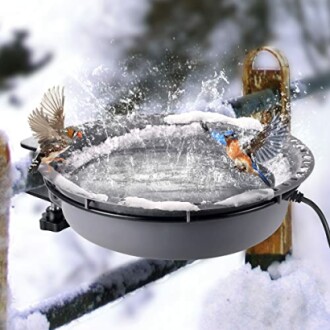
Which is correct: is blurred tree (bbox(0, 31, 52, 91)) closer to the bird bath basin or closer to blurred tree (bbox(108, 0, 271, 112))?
blurred tree (bbox(108, 0, 271, 112))

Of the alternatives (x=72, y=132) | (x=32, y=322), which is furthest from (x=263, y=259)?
(x=72, y=132)

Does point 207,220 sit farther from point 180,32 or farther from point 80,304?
point 180,32

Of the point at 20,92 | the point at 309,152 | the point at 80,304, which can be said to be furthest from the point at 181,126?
the point at 20,92

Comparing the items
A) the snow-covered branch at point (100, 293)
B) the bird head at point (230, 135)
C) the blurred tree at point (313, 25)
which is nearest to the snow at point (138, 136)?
the bird head at point (230, 135)

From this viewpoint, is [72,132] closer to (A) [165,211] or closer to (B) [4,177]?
(B) [4,177]

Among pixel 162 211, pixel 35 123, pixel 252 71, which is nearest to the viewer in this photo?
pixel 162 211

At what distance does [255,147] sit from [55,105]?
0.32 metres

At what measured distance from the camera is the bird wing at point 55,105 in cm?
107

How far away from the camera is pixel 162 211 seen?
870 millimetres

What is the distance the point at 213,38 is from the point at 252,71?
88cm

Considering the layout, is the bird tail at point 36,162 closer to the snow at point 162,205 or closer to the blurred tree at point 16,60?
the snow at point 162,205

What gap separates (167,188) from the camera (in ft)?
3.38

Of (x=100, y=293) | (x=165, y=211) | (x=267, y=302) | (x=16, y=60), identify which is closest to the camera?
(x=165, y=211)

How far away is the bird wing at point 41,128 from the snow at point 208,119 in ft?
0.71
